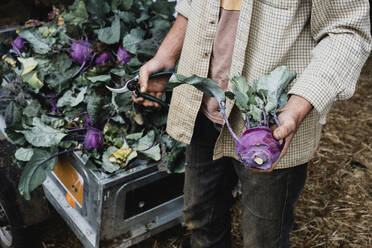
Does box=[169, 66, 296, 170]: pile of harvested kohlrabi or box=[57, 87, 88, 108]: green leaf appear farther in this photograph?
box=[57, 87, 88, 108]: green leaf

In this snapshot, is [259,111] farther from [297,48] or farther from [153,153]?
[153,153]

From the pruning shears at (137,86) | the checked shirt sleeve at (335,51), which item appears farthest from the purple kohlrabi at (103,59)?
the checked shirt sleeve at (335,51)

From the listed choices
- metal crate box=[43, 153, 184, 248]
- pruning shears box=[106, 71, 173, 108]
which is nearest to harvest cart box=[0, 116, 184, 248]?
metal crate box=[43, 153, 184, 248]

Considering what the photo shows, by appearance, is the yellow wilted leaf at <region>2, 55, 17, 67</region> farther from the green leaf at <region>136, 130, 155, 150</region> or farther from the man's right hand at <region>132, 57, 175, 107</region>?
the man's right hand at <region>132, 57, 175, 107</region>

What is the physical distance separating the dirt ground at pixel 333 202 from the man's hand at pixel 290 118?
1.28 metres

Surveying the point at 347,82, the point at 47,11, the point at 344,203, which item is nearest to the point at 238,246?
the point at 344,203

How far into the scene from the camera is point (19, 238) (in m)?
1.88

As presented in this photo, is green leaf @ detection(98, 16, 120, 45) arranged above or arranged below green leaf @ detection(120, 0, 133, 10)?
below

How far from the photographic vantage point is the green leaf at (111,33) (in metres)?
2.03

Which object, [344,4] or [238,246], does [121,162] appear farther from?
[344,4]

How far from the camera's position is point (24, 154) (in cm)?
178

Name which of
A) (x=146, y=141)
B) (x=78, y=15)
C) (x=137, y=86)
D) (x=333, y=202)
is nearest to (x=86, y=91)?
(x=146, y=141)

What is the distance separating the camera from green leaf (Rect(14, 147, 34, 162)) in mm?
1775

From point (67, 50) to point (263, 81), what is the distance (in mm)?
1365
